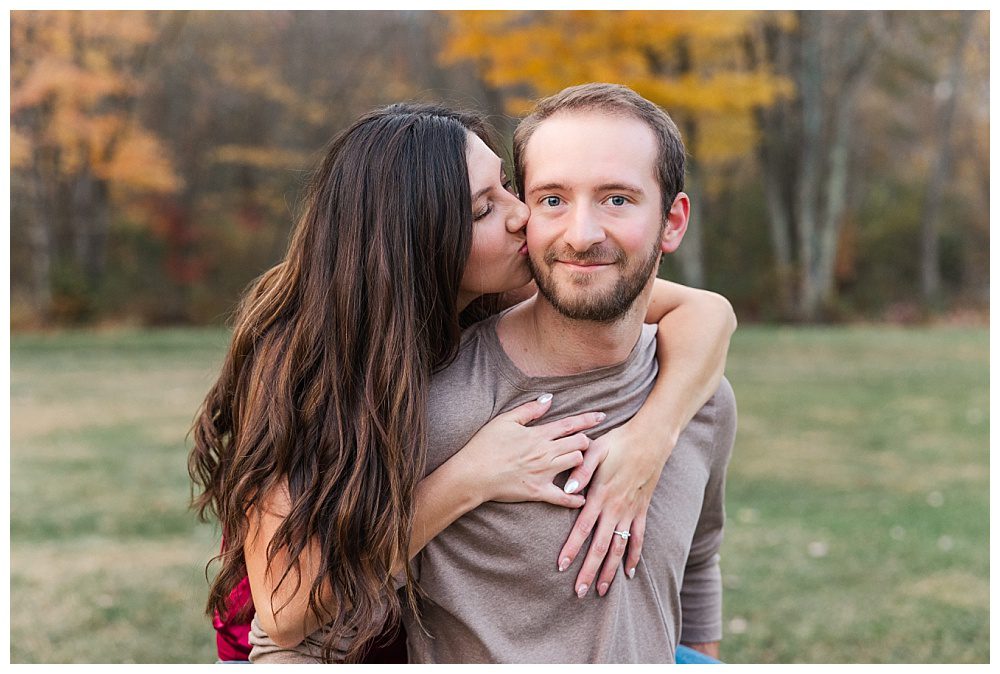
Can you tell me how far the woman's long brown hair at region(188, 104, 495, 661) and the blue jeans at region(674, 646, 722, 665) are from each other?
0.82 metres

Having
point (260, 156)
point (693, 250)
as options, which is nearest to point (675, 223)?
point (693, 250)

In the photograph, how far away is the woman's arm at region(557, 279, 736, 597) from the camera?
2.40m

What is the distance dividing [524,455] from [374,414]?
34 centimetres

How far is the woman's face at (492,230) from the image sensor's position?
2.41 metres

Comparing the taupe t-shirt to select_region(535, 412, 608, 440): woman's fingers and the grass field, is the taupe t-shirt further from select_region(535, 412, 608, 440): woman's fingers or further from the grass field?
the grass field

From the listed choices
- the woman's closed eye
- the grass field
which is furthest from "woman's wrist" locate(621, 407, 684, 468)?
the grass field

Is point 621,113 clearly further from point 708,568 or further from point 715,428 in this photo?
point 708,568

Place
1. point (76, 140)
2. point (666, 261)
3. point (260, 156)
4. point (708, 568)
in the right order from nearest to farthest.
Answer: point (708, 568)
point (666, 261)
point (76, 140)
point (260, 156)

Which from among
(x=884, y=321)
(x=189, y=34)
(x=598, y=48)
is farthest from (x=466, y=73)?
(x=884, y=321)

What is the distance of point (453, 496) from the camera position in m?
2.33

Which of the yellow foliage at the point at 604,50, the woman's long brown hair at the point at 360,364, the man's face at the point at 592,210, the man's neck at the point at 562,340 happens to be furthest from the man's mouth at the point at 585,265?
the yellow foliage at the point at 604,50

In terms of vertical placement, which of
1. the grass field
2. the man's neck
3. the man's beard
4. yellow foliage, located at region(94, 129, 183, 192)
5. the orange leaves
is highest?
the man's beard

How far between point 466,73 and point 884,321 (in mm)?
10117

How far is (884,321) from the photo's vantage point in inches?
761
